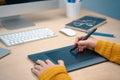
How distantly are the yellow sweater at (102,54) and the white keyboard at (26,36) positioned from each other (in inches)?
10.0

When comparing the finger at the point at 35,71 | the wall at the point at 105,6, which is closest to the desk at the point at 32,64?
the finger at the point at 35,71

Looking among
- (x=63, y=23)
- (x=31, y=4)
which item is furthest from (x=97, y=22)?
(x=31, y=4)

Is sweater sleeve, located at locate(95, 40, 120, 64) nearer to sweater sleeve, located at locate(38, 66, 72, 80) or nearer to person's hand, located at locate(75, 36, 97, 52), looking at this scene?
person's hand, located at locate(75, 36, 97, 52)

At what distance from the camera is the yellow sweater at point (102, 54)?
0.63m

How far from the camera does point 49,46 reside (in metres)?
0.86

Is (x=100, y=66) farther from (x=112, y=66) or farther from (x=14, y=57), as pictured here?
(x=14, y=57)

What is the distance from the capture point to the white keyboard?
87cm

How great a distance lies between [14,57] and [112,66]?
369 mm

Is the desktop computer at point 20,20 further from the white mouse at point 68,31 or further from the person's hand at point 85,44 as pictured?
the person's hand at point 85,44

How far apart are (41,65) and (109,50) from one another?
0.29 meters

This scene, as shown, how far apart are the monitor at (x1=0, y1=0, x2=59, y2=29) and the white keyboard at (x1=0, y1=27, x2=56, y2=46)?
5.6 inches

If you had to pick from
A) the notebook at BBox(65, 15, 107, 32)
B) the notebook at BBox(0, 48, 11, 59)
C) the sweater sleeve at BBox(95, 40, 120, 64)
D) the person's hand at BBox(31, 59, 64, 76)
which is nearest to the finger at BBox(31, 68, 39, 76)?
the person's hand at BBox(31, 59, 64, 76)

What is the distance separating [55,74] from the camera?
25.1 inches

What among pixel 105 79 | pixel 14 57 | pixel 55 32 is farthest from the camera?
pixel 55 32
